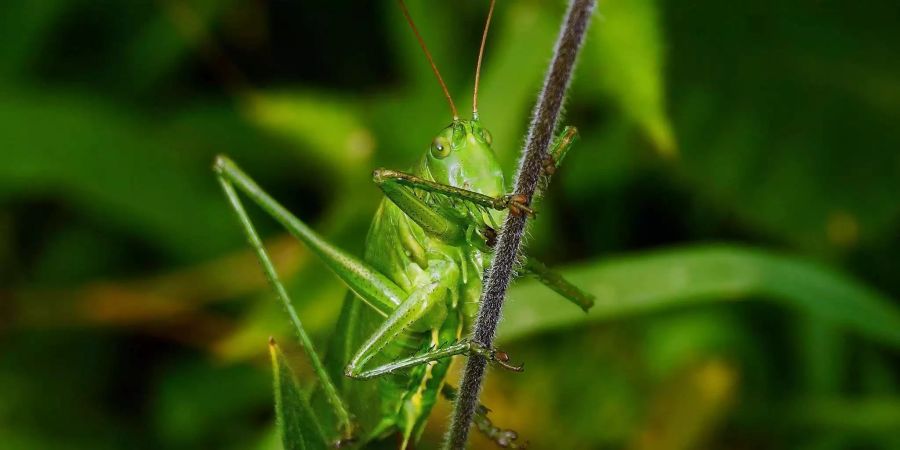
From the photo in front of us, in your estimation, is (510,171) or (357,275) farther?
(510,171)

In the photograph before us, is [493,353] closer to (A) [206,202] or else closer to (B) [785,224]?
(B) [785,224]

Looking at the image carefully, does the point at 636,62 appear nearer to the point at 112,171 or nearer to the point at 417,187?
the point at 417,187

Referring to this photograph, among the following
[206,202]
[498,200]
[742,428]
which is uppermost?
[206,202]

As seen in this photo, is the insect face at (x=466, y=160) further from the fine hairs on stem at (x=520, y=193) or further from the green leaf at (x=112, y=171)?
the green leaf at (x=112, y=171)

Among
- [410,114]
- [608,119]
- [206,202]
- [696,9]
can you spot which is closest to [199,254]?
[206,202]

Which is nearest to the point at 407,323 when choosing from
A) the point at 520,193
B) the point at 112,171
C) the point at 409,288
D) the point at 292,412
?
the point at 409,288

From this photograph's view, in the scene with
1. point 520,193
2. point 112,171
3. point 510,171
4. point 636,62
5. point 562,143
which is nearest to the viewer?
point 520,193
